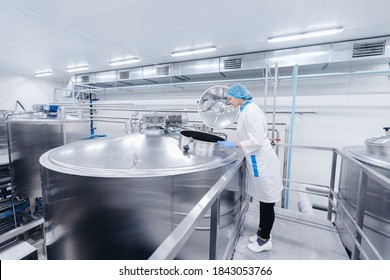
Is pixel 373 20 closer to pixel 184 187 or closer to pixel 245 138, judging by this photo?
pixel 245 138

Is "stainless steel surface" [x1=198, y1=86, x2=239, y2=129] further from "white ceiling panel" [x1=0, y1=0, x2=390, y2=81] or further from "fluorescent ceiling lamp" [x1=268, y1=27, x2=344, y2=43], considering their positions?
"fluorescent ceiling lamp" [x1=268, y1=27, x2=344, y2=43]

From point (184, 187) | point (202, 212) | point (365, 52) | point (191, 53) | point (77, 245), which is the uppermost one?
point (191, 53)

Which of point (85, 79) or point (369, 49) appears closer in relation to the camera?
point (369, 49)

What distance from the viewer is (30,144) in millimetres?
2559

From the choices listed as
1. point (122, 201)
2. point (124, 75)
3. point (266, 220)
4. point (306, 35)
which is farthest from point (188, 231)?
point (124, 75)

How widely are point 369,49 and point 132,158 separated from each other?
323cm

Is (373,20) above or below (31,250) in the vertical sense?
above

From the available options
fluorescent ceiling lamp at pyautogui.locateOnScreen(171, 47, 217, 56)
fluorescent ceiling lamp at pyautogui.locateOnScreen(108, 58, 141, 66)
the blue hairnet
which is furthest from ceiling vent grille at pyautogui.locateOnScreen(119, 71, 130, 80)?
the blue hairnet

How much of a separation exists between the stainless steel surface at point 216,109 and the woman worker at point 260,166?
0.35 meters

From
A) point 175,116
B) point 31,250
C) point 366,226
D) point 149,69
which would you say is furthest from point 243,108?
point 149,69

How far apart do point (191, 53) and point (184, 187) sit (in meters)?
2.85

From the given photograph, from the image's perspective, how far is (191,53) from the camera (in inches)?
132

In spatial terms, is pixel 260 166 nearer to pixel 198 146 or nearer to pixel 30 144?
pixel 198 146

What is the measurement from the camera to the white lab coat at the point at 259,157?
4.26 ft
